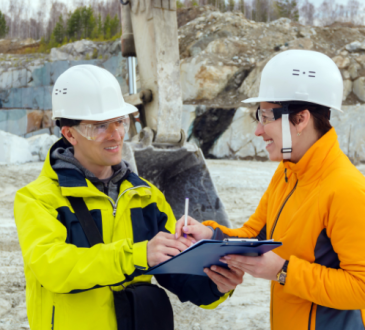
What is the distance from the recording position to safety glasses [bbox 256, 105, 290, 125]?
1580mm

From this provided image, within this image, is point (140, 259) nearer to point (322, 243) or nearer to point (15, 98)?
point (322, 243)

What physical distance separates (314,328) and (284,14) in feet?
126

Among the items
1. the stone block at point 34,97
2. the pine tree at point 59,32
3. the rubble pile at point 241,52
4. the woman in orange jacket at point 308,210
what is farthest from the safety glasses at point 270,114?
the pine tree at point 59,32

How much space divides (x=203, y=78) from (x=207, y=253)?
15398mm

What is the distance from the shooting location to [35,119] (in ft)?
71.9

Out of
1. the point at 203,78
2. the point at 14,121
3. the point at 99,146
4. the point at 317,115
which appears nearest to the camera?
the point at 317,115

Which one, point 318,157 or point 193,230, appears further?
point 193,230

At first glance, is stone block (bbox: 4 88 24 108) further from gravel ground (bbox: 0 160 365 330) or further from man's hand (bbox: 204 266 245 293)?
man's hand (bbox: 204 266 245 293)

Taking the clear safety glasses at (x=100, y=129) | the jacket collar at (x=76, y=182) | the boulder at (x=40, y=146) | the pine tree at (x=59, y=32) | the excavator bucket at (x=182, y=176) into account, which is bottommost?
the boulder at (x=40, y=146)

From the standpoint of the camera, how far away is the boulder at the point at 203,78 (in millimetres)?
16172

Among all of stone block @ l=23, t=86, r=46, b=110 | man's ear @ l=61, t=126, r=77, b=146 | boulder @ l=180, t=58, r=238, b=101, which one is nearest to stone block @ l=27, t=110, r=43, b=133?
stone block @ l=23, t=86, r=46, b=110

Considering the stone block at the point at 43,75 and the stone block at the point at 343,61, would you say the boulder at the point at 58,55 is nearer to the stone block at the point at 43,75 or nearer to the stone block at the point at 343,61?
the stone block at the point at 43,75

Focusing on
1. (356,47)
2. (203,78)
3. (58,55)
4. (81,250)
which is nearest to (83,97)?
(81,250)

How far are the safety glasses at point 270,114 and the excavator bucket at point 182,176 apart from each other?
2878 mm
